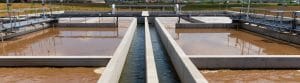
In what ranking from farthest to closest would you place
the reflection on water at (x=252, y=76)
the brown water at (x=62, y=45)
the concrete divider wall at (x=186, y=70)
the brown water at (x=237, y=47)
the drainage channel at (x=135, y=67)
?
the brown water at (x=237, y=47), the brown water at (x=62, y=45), the drainage channel at (x=135, y=67), the reflection on water at (x=252, y=76), the concrete divider wall at (x=186, y=70)

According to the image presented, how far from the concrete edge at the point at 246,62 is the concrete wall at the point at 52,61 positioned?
288cm

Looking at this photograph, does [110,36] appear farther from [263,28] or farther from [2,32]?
[263,28]

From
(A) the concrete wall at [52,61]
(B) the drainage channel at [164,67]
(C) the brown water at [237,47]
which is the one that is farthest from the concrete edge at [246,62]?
(A) the concrete wall at [52,61]

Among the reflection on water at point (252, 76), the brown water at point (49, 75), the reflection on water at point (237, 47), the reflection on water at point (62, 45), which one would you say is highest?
the reflection on water at point (62, 45)

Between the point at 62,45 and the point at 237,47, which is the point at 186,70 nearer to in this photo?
the point at 237,47

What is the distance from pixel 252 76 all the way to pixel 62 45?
28.6ft

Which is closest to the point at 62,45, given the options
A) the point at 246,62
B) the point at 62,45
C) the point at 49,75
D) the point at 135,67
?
the point at 62,45

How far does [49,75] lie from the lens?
10.7 meters

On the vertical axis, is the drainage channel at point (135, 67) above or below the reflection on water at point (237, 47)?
below

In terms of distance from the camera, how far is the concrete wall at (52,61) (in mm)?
11836

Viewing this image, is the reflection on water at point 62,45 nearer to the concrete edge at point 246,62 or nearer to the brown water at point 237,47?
the brown water at point 237,47

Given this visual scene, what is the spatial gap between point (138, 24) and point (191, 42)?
11.4m

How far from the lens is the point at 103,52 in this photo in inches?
564

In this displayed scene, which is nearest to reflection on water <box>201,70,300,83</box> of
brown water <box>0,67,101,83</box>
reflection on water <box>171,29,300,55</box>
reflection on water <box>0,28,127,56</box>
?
reflection on water <box>171,29,300,55</box>
